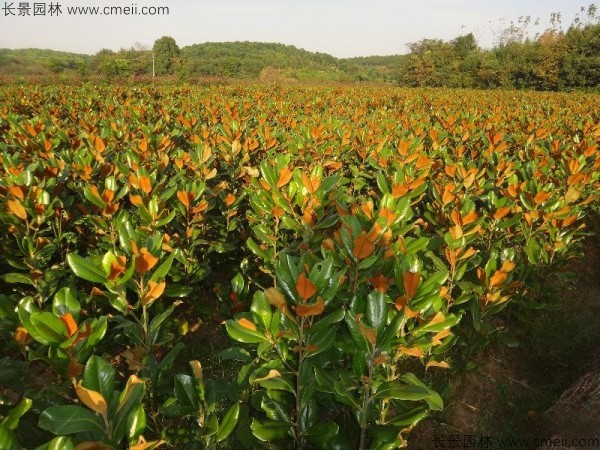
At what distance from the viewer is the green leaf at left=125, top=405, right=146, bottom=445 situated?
103 centimetres

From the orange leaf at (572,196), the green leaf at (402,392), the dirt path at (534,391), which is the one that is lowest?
the dirt path at (534,391)

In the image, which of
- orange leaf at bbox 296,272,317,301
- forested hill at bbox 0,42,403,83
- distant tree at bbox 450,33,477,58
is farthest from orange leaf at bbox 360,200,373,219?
distant tree at bbox 450,33,477,58

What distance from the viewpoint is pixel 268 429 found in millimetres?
1485

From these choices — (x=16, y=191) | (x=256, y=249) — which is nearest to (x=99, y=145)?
(x=16, y=191)

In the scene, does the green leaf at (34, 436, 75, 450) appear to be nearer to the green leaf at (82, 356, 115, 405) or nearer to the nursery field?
the nursery field

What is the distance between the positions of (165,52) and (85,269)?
282 feet

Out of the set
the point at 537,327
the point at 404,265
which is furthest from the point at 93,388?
the point at 537,327

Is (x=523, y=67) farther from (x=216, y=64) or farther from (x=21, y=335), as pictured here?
(x=216, y=64)

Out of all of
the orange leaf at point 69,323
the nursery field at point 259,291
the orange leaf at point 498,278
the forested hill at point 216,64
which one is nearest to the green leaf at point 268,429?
the nursery field at point 259,291

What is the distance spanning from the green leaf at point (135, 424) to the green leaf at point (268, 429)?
52cm

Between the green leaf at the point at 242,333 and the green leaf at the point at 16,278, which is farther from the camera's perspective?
the green leaf at the point at 16,278

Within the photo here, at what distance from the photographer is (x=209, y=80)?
99.6 feet

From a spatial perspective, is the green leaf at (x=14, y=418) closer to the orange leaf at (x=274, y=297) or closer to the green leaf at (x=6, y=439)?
the green leaf at (x=6, y=439)

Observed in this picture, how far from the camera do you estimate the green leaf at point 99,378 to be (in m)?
1.03
